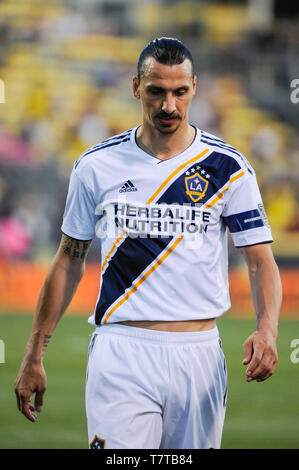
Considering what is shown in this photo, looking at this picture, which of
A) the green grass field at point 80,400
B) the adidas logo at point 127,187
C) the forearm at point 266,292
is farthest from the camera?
the green grass field at point 80,400

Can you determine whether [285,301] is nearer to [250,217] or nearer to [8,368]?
[8,368]

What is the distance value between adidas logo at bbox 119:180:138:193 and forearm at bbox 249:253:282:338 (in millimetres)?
586

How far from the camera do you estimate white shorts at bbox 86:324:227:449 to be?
3.15m

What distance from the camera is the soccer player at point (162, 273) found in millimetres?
3193

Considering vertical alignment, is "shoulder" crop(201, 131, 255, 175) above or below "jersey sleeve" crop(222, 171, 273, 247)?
above

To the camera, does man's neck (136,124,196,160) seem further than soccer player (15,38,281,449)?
Yes

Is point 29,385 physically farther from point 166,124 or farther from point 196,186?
point 166,124

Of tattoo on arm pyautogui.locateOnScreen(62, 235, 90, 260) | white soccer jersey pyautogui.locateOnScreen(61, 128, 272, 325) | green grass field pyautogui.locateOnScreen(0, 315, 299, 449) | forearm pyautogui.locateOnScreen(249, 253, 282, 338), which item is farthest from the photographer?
green grass field pyautogui.locateOnScreen(0, 315, 299, 449)

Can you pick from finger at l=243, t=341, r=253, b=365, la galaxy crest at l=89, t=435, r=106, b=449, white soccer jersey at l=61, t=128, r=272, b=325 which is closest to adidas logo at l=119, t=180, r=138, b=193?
white soccer jersey at l=61, t=128, r=272, b=325

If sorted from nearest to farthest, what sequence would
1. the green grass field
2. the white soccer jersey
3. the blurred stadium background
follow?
the white soccer jersey < the green grass field < the blurred stadium background

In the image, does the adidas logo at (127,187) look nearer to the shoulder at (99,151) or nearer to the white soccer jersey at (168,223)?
the white soccer jersey at (168,223)

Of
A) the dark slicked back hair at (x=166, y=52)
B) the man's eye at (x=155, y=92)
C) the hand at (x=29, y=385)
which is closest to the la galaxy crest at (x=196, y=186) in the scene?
the man's eye at (x=155, y=92)

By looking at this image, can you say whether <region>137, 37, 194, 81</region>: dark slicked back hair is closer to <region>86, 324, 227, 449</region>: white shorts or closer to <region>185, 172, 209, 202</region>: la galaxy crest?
<region>185, 172, 209, 202</region>: la galaxy crest

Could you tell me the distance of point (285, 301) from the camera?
47.0ft
